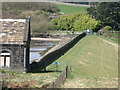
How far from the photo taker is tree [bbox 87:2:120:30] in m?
71.6

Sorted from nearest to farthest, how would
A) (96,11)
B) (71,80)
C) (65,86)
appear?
(65,86) < (71,80) < (96,11)

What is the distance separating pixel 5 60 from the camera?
19547mm

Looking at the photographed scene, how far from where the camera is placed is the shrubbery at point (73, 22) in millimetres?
83938

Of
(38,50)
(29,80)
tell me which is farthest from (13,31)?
(38,50)

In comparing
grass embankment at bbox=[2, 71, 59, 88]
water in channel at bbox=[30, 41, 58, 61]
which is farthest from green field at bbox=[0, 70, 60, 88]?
water in channel at bbox=[30, 41, 58, 61]

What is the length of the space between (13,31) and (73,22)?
220 ft

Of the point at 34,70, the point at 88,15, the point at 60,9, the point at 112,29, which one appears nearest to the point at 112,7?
the point at 112,29

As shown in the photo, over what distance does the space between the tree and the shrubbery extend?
535cm

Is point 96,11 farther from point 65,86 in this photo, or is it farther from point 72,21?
point 65,86

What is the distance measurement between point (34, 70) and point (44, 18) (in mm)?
60183

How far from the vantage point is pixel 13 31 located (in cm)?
2055

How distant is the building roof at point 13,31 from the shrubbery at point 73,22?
197 feet

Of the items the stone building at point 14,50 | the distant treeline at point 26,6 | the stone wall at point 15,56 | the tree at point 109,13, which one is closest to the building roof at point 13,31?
the stone building at point 14,50

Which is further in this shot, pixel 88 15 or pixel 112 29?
pixel 88 15
